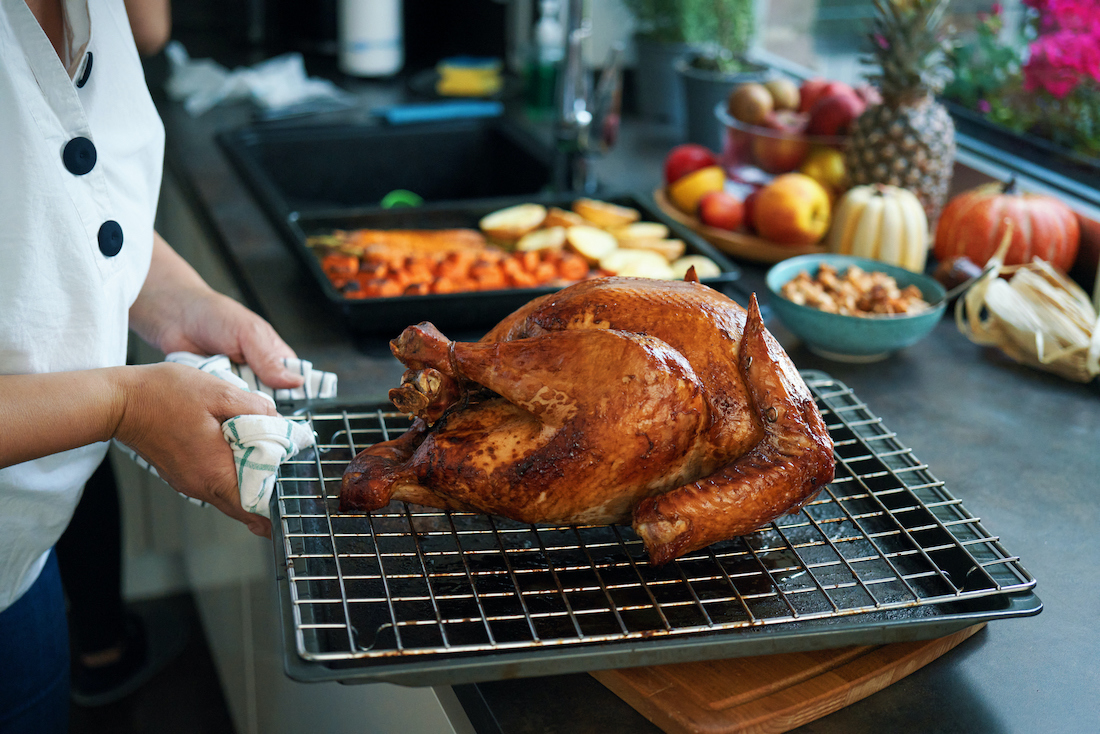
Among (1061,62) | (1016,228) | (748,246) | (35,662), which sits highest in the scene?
(1061,62)

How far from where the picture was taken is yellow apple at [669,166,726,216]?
2059 mm

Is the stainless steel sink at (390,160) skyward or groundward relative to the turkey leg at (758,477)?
groundward

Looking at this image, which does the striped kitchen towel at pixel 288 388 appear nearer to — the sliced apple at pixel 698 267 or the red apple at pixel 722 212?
the sliced apple at pixel 698 267

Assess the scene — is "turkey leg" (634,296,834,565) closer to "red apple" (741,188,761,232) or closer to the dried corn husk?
the dried corn husk

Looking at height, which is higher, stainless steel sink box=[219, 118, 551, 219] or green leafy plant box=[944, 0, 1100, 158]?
green leafy plant box=[944, 0, 1100, 158]

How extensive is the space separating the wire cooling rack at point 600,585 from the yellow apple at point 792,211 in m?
0.81

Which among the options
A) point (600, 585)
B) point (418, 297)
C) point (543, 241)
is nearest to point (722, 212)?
point (543, 241)

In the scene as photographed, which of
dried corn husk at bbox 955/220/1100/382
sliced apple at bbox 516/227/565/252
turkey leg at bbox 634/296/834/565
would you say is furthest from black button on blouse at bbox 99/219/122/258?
dried corn husk at bbox 955/220/1100/382

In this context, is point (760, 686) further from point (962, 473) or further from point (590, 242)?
point (590, 242)

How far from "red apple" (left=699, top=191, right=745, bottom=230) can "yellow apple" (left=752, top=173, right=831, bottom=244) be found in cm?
7

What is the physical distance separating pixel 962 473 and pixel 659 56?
187cm

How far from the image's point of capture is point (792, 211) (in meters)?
1.83

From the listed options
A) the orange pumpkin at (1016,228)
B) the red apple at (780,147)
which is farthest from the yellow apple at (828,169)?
the orange pumpkin at (1016,228)

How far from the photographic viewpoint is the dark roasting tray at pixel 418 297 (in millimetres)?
1518
